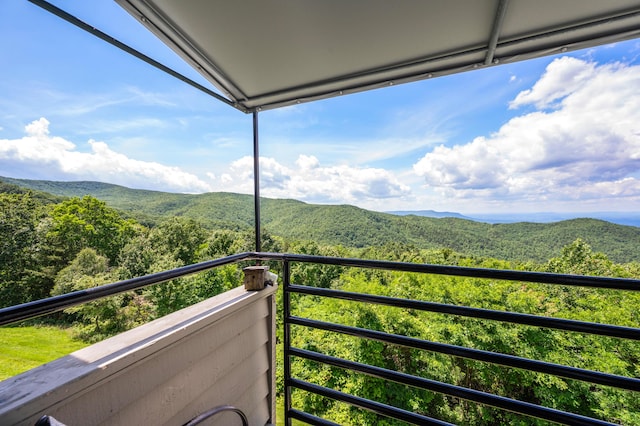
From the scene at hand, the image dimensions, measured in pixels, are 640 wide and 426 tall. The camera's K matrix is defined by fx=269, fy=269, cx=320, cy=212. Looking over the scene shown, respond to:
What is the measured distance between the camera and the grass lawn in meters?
10.6

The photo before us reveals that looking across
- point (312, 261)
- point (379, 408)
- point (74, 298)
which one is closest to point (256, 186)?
point (312, 261)

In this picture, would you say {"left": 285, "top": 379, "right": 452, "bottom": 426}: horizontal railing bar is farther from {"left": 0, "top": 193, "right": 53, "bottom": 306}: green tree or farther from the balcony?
{"left": 0, "top": 193, "right": 53, "bottom": 306}: green tree

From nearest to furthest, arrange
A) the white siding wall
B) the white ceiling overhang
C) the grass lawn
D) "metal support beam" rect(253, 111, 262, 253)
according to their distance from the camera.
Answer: the white siding wall < the white ceiling overhang < "metal support beam" rect(253, 111, 262, 253) < the grass lawn

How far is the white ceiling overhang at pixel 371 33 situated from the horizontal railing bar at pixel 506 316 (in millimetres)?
1111

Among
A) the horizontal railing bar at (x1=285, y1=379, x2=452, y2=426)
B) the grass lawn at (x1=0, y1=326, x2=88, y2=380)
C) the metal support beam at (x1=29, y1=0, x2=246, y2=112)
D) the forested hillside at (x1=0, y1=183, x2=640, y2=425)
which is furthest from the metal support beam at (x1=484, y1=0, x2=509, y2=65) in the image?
the grass lawn at (x1=0, y1=326, x2=88, y2=380)

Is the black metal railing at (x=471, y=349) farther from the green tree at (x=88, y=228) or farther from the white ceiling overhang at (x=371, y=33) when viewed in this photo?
the green tree at (x=88, y=228)

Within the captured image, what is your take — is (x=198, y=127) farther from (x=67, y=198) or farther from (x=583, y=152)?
(x=583, y=152)

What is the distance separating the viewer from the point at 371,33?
47.5 inches

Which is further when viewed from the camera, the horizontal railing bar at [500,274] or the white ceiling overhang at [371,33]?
the white ceiling overhang at [371,33]

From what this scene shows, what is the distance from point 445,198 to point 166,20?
18059 millimetres

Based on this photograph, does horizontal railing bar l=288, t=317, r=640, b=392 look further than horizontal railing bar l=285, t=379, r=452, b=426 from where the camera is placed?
No

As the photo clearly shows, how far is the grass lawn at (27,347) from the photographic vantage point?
1055cm

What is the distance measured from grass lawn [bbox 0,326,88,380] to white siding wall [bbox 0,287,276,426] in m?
14.3

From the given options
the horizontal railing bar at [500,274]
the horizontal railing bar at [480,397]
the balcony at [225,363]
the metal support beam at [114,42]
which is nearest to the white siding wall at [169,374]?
the balcony at [225,363]
